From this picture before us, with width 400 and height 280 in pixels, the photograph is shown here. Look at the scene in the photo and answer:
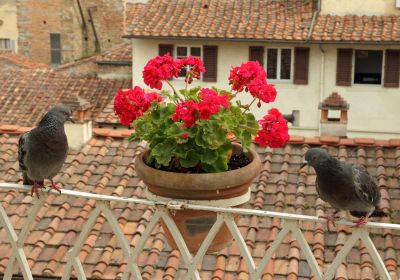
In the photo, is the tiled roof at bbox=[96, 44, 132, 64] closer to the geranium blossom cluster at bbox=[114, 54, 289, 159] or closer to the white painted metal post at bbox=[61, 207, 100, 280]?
the geranium blossom cluster at bbox=[114, 54, 289, 159]

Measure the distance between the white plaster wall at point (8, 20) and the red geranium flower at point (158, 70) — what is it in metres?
31.6

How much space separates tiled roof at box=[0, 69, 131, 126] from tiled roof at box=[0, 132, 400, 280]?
31.8 ft

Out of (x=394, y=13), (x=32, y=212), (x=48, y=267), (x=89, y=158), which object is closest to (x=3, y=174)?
(x=89, y=158)

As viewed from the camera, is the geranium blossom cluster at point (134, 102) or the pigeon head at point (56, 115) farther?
the pigeon head at point (56, 115)

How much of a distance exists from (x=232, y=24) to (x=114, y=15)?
13878mm

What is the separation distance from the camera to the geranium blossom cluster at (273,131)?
383 cm

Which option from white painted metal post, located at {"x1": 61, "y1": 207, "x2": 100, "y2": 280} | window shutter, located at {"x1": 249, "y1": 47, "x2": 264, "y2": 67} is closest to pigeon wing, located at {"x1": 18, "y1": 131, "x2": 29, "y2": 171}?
white painted metal post, located at {"x1": 61, "y1": 207, "x2": 100, "y2": 280}

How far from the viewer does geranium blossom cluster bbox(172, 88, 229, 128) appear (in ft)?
11.6

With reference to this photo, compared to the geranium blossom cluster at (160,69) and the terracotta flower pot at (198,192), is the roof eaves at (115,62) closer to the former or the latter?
the geranium blossom cluster at (160,69)

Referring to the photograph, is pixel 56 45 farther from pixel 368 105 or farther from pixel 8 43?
pixel 368 105

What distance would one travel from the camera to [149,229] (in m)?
3.46

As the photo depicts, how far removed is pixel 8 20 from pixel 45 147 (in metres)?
31.5

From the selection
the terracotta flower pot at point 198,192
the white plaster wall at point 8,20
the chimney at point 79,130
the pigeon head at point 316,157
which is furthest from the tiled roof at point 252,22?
the terracotta flower pot at point 198,192

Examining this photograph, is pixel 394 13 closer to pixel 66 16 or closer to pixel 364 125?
pixel 364 125
